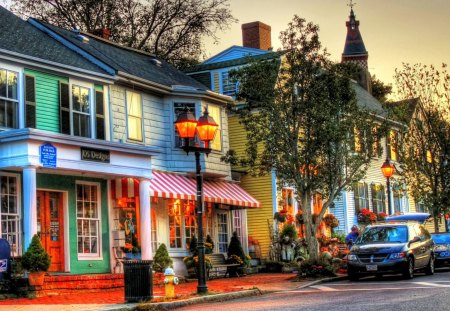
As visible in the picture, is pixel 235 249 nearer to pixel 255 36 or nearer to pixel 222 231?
pixel 222 231

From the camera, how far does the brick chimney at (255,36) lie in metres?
38.0

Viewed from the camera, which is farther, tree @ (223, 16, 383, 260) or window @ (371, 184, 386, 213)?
window @ (371, 184, 386, 213)

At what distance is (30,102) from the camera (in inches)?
881

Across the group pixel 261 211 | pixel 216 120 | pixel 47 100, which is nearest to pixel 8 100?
pixel 47 100

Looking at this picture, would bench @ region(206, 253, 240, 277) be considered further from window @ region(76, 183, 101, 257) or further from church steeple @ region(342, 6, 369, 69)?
church steeple @ region(342, 6, 369, 69)

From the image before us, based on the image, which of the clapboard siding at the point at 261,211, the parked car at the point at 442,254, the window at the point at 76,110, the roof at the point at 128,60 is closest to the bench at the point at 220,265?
the clapboard siding at the point at 261,211

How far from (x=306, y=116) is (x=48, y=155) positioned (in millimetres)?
9344

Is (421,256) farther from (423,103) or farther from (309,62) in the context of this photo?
(423,103)

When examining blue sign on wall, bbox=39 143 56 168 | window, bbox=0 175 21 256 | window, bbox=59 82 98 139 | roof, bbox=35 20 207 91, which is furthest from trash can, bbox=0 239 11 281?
roof, bbox=35 20 207 91

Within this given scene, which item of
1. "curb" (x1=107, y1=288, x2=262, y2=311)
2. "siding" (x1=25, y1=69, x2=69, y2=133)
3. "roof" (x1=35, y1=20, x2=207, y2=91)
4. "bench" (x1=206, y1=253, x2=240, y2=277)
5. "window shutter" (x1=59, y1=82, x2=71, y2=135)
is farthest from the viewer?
"bench" (x1=206, y1=253, x2=240, y2=277)

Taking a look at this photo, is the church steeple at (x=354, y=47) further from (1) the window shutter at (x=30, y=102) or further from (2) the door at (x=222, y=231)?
(1) the window shutter at (x=30, y=102)

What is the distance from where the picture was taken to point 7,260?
61.3 ft

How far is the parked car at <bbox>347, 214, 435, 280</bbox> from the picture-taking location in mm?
22938

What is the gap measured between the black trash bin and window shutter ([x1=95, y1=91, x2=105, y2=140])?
8.22 metres
